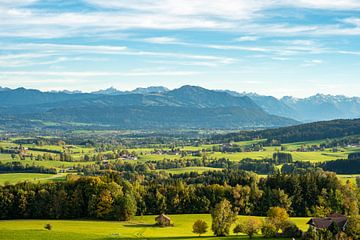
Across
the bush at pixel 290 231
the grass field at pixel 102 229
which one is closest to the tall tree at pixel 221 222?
→ the grass field at pixel 102 229

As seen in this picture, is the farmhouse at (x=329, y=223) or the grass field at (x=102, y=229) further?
the grass field at (x=102, y=229)

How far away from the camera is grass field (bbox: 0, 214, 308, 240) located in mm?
69625

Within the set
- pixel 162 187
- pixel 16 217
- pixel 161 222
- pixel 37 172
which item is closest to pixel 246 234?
pixel 161 222

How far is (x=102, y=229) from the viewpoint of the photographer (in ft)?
258

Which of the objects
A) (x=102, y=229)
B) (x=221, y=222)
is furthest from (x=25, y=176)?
(x=221, y=222)

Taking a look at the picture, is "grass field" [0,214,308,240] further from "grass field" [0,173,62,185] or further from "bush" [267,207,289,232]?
"grass field" [0,173,62,185]

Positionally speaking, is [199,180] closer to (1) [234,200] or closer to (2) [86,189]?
(1) [234,200]

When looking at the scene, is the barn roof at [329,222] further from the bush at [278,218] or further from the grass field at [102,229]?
the grass field at [102,229]

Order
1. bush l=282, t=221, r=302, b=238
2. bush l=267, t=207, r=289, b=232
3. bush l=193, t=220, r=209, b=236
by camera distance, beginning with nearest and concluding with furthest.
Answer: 1. bush l=282, t=221, r=302, b=238
2. bush l=267, t=207, r=289, b=232
3. bush l=193, t=220, r=209, b=236

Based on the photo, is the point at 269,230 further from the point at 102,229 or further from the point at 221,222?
the point at 102,229

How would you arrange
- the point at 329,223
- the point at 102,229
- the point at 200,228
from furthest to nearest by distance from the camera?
the point at 102,229
the point at 200,228
the point at 329,223

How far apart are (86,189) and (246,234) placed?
36.4m

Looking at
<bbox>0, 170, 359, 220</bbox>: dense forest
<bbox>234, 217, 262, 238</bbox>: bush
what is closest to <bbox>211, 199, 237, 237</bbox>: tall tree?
<bbox>234, 217, 262, 238</bbox>: bush

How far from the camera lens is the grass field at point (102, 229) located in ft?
228
